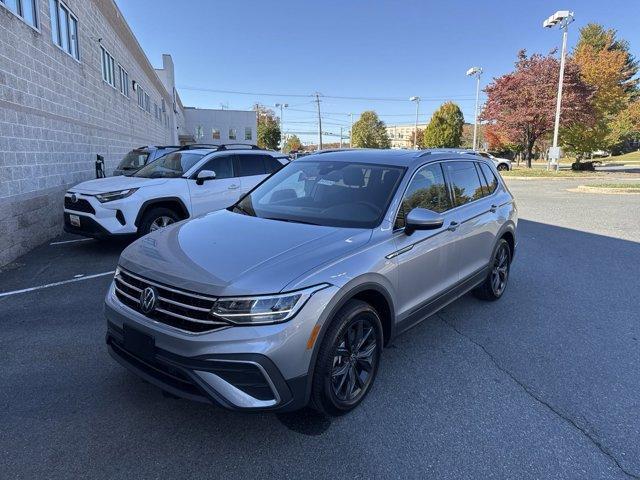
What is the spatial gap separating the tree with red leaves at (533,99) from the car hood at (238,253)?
105 ft

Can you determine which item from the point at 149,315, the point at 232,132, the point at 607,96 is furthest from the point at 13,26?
the point at 232,132

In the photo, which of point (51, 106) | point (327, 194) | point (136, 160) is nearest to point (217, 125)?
point (136, 160)

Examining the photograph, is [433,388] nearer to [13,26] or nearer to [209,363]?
[209,363]

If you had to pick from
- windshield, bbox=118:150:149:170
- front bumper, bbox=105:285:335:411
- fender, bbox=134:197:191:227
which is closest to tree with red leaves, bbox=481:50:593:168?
windshield, bbox=118:150:149:170

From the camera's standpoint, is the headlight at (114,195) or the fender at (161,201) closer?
the headlight at (114,195)

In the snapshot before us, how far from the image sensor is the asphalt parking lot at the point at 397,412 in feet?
8.16

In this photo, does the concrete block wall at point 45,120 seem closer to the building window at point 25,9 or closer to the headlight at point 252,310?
the building window at point 25,9

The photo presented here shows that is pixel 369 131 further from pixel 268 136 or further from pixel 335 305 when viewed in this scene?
pixel 335 305

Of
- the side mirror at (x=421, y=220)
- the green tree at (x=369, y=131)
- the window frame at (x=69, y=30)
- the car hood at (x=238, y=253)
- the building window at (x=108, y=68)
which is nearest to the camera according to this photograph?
the car hood at (x=238, y=253)

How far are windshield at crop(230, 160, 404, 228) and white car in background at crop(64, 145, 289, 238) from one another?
336cm

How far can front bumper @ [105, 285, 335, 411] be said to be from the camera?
2.34 m

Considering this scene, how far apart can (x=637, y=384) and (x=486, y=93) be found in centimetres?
3655

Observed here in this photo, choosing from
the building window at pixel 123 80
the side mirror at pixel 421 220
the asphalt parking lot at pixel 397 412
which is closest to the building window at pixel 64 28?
the building window at pixel 123 80

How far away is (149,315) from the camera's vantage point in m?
2.62
